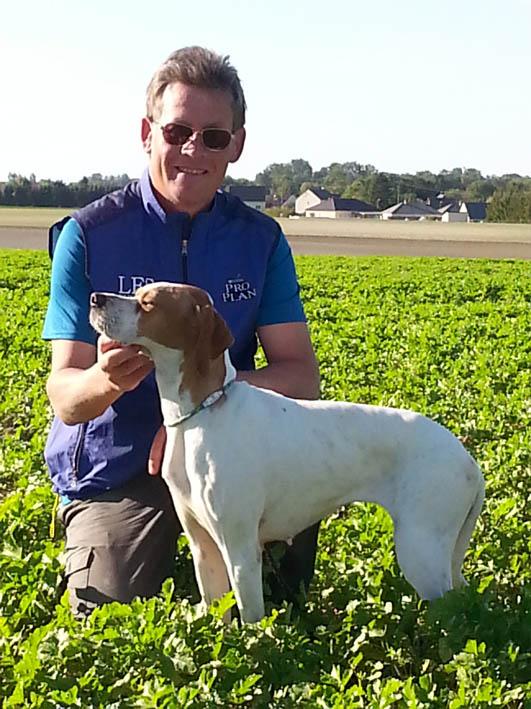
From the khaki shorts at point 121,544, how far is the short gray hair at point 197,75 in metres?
1.63

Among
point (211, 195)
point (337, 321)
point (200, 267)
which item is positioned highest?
point (211, 195)

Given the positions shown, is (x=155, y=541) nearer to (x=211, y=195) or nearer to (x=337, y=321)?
(x=211, y=195)

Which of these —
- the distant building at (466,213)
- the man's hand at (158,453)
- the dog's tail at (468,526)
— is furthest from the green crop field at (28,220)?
the distant building at (466,213)

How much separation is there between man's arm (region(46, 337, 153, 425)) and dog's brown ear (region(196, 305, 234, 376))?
0.68 ft

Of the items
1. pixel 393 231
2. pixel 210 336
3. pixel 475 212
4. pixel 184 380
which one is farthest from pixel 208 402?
pixel 475 212

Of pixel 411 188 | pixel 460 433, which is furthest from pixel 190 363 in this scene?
pixel 411 188

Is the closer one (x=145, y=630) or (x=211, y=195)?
(x=145, y=630)

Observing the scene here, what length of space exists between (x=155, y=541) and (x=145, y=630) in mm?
770

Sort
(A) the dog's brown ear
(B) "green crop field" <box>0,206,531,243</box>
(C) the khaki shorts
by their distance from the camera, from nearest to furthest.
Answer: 1. (A) the dog's brown ear
2. (C) the khaki shorts
3. (B) "green crop field" <box>0,206,531,243</box>

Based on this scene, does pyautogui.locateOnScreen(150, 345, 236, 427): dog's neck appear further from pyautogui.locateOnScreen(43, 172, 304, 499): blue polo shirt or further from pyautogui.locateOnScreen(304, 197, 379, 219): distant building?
pyautogui.locateOnScreen(304, 197, 379, 219): distant building

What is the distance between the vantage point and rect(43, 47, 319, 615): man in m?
3.77

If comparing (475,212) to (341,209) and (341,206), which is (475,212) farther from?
(341,206)

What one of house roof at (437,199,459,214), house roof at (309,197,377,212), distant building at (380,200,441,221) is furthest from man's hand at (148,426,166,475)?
house roof at (437,199,459,214)

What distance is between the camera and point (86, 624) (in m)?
3.39
